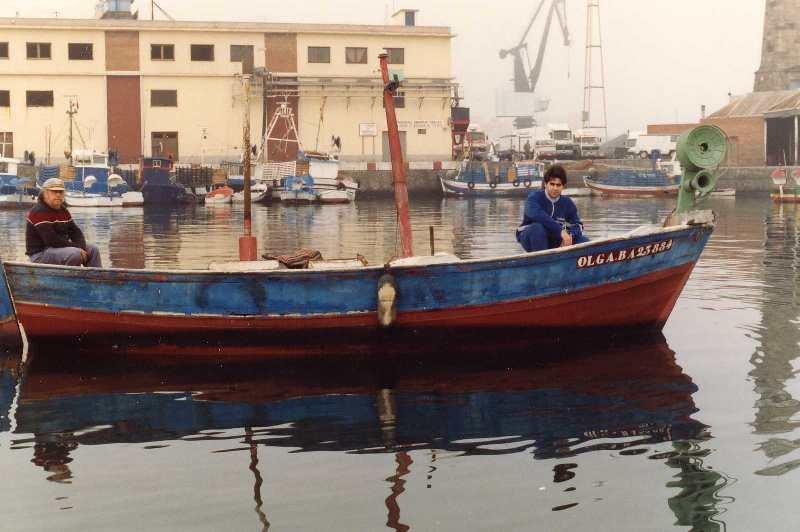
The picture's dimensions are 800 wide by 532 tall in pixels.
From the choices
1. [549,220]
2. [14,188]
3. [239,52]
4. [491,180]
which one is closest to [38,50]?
[239,52]

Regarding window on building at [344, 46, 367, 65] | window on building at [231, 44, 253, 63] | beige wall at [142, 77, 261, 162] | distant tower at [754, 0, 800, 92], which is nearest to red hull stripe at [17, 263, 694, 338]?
beige wall at [142, 77, 261, 162]

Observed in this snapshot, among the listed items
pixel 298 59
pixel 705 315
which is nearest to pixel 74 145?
pixel 298 59

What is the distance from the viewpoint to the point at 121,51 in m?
55.5

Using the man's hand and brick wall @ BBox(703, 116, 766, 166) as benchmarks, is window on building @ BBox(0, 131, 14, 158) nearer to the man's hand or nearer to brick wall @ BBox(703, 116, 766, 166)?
brick wall @ BBox(703, 116, 766, 166)

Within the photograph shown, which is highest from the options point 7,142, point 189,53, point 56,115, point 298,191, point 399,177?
point 189,53

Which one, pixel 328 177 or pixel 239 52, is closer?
pixel 328 177

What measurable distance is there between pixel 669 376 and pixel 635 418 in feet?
5.73

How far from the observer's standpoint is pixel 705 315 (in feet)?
44.2

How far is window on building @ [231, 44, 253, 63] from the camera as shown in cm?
5653

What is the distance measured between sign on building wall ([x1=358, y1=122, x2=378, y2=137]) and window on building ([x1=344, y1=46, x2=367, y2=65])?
3.56 m

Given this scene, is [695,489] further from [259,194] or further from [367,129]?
[367,129]

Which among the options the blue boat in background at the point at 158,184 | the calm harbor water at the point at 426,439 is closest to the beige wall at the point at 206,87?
the blue boat in background at the point at 158,184

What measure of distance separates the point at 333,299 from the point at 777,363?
4.57 m

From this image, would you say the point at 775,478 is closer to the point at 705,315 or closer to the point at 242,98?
the point at 705,315
